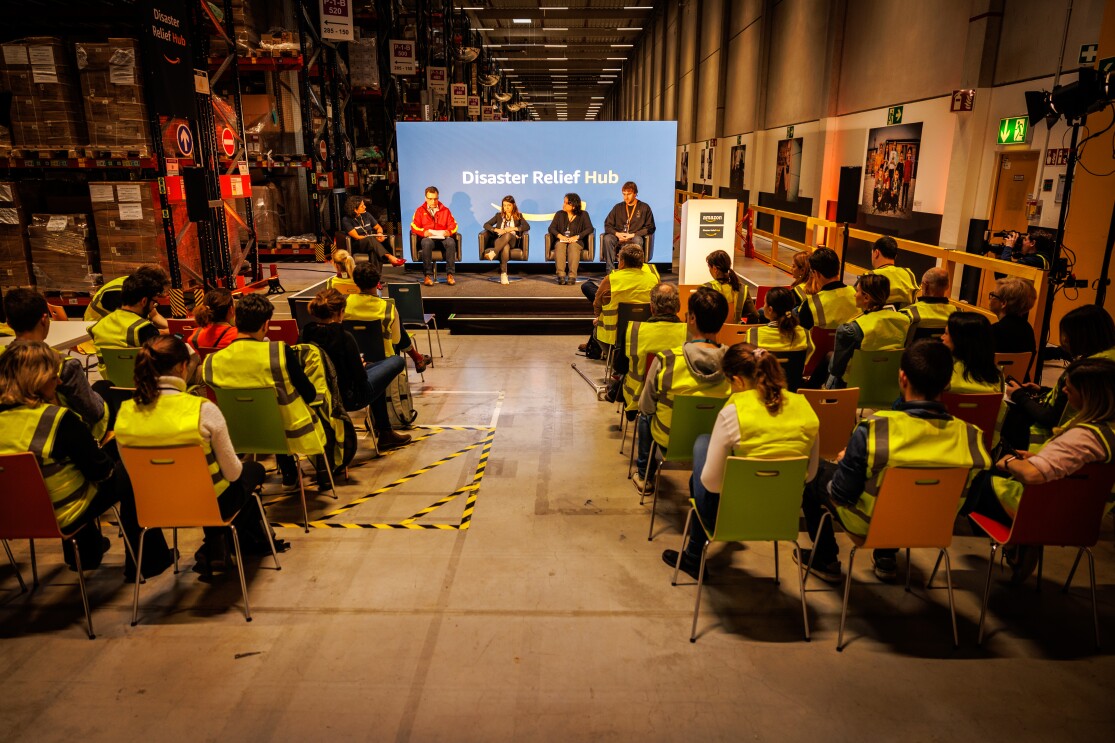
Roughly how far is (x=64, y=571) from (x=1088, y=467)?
15.5ft

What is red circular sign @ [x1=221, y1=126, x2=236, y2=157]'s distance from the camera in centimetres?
905

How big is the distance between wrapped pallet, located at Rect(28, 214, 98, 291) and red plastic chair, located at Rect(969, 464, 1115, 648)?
900 cm

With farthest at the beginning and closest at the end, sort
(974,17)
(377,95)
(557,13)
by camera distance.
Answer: (557,13) → (377,95) → (974,17)

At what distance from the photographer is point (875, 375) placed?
14.8 feet

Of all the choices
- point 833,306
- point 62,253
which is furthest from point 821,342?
point 62,253

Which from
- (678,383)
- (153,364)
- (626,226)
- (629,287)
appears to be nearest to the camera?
(153,364)

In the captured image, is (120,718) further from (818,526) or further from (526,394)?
(526,394)

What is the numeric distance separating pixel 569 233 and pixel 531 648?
7645mm

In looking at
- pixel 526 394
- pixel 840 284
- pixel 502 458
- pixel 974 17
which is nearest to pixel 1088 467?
pixel 840 284

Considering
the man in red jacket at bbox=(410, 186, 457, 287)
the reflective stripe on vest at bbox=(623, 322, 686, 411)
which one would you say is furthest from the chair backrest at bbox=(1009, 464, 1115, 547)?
the man in red jacket at bbox=(410, 186, 457, 287)

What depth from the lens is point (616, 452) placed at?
5.19 m

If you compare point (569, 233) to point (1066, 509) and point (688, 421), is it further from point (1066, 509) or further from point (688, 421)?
point (1066, 509)

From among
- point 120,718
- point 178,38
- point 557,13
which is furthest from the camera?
point 557,13

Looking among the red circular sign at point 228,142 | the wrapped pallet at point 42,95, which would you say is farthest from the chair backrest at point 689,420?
the red circular sign at point 228,142
